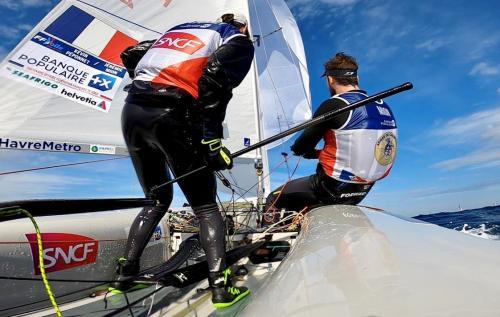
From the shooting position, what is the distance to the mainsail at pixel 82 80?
4371 mm

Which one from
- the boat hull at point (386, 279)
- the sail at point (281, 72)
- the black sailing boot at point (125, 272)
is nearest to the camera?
the boat hull at point (386, 279)

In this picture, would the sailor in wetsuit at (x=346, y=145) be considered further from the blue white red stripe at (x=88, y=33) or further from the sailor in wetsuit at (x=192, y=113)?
the blue white red stripe at (x=88, y=33)

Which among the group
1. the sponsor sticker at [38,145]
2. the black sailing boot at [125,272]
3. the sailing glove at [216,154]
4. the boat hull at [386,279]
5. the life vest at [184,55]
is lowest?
the black sailing boot at [125,272]

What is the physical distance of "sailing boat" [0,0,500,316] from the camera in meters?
0.69

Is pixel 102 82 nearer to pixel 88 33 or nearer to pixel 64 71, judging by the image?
pixel 64 71

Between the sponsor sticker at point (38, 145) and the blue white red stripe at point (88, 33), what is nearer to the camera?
the sponsor sticker at point (38, 145)

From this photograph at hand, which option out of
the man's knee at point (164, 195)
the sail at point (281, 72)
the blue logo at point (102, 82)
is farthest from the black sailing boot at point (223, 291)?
the sail at point (281, 72)

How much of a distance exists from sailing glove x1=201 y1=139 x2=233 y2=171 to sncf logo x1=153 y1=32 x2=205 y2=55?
0.58m

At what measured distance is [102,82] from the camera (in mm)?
4668

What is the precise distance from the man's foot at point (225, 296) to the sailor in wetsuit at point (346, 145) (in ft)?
4.89

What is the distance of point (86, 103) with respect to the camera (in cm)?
457

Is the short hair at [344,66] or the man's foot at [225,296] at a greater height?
the short hair at [344,66]

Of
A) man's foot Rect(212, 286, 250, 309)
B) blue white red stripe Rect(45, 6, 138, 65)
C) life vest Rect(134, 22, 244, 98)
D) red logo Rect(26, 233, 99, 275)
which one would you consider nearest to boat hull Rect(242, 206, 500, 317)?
man's foot Rect(212, 286, 250, 309)

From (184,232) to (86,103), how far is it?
2.42 meters
